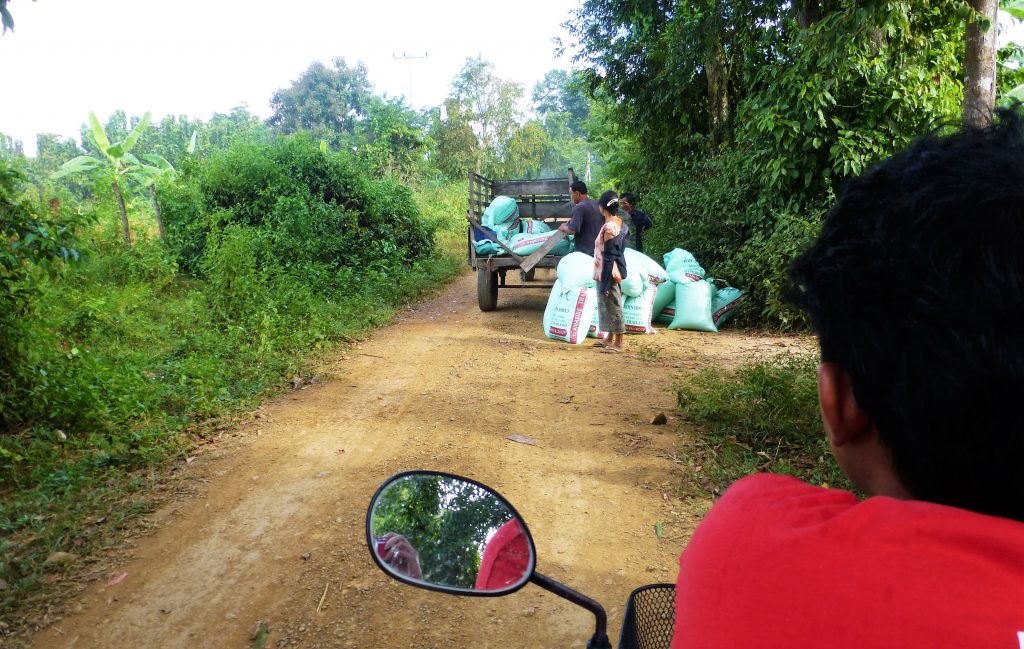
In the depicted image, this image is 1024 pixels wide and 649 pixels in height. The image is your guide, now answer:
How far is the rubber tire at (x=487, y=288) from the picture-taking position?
9.55 metres

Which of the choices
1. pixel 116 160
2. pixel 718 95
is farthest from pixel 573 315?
pixel 116 160

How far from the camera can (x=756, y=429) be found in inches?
180

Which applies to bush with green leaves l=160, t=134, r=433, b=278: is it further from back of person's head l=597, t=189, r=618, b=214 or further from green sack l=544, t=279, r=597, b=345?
back of person's head l=597, t=189, r=618, b=214

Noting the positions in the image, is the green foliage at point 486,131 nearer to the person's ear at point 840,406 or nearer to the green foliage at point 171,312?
the green foliage at point 171,312

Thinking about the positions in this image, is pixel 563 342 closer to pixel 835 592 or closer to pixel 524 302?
pixel 524 302

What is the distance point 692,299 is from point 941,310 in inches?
305

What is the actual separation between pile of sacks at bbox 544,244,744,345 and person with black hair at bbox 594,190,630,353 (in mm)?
173

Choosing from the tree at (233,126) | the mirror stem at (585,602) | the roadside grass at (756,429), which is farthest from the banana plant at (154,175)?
the tree at (233,126)

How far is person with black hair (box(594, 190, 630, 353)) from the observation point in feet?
23.5

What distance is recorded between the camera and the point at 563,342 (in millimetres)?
7707

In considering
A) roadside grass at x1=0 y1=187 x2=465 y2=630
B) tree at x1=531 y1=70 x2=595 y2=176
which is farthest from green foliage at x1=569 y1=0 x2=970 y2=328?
tree at x1=531 y1=70 x2=595 y2=176

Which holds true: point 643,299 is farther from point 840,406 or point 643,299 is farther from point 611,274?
point 840,406

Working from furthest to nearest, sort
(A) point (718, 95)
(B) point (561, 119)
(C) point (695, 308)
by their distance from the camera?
(B) point (561, 119)
(A) point (718, 95)
(C) point (695, 308)

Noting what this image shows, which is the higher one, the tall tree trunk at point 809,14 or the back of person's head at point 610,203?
the tall tree trunk at point 809,14
